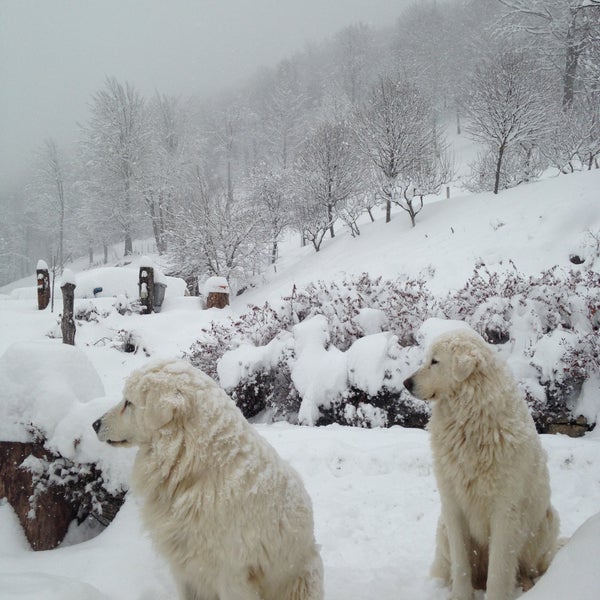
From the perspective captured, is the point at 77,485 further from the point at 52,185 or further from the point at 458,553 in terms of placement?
the point at 52,185

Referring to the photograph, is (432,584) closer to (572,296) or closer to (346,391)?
(346,391)

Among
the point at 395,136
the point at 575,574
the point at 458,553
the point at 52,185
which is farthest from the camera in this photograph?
the point at 52,185

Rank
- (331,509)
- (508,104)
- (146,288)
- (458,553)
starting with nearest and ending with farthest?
1. (458,553)
2. (331,509)
3. (146,288)
4. (508,104)

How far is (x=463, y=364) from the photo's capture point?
7.42 feet

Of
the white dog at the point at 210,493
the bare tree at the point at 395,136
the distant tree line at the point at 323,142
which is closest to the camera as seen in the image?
the white dog at the point at 210,493

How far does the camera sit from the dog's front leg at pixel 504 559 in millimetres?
2031

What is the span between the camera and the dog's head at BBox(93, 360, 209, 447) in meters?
1.85

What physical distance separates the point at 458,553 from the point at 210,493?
1.48 meters

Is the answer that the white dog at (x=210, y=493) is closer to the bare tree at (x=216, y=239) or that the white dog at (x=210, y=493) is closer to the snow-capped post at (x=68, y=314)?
the snow-capped post at (x=68, y=314)

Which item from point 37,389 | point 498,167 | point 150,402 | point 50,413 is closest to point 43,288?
point 37,389

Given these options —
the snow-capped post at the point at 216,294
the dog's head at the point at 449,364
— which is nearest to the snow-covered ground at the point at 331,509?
the dog's head at the point at 449,364

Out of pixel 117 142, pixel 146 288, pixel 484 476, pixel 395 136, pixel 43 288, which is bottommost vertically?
pixel 146 288

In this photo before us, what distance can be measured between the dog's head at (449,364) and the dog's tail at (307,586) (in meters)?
1.16

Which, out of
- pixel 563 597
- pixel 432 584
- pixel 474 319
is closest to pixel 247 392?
pixel 474 319
